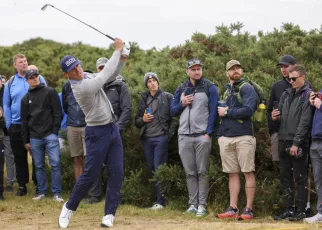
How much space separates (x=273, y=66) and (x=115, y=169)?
475 cm

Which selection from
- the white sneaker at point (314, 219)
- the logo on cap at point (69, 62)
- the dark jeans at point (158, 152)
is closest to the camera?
the logo on cap at point (69, 62)

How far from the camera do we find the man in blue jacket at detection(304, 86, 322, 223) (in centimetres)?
1022

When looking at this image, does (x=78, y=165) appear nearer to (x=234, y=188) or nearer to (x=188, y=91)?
(x=188, y=91)

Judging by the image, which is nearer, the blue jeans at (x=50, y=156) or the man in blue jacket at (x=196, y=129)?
the man in blue jacket at (x=196, y=129)

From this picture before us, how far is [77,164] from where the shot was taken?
43.8 feet

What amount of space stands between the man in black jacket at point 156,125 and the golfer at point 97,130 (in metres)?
2.07

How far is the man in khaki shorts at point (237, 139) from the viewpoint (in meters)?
10.8

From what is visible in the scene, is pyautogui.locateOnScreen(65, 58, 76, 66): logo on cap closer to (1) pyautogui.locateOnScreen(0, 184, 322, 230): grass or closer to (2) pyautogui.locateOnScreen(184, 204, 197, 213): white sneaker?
(1) pyautogui.locateOnScreen(0, 184, 322, 230): grass

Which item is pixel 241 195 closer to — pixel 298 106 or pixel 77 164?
pixel 298 106

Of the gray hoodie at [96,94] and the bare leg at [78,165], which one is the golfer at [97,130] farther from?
the bare leg at [78,165]

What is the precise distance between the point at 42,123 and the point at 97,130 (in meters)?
3.44

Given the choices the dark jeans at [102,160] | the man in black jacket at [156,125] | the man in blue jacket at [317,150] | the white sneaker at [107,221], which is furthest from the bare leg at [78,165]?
the man in blue jacket at [317,150]

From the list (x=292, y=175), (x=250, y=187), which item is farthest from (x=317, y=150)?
(x=250, y=187)

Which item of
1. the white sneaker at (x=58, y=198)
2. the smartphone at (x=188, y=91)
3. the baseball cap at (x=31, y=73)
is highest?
the baseball cap at (x=31, y=73)
